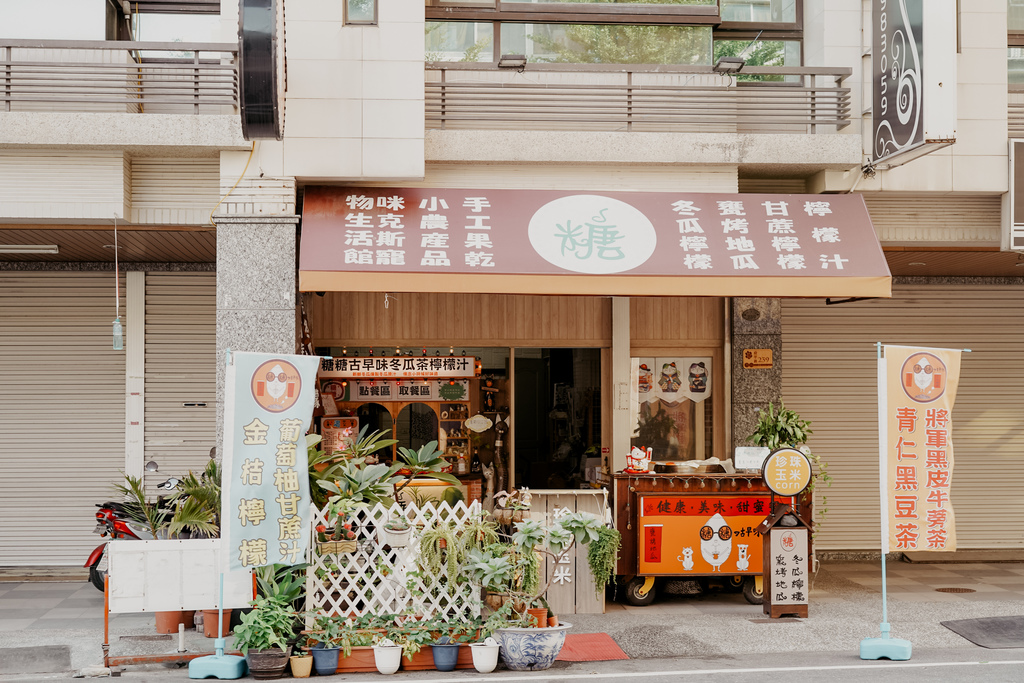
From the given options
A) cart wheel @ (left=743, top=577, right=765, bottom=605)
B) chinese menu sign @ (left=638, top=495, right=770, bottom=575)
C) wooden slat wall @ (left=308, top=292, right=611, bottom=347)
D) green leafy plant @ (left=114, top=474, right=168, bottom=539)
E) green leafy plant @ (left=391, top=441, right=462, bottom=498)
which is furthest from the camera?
wooden slat wall @ (left=308, top=292, right=611, bottom=347)

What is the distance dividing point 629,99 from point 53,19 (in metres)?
7.16

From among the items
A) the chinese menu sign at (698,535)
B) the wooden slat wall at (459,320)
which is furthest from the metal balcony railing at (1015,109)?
the chinese menu sign at (698,535)

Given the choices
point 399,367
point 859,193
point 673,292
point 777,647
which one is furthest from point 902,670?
point 399,367

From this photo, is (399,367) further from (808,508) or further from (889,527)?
(889,527)

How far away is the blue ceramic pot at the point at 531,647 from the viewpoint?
8031 mm

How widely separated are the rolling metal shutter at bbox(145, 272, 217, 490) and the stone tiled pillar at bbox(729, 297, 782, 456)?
25.1ft

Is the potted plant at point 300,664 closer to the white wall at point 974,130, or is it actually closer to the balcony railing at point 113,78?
the balcony railing at point 113,78

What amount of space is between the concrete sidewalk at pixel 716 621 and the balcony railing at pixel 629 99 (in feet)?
19.6

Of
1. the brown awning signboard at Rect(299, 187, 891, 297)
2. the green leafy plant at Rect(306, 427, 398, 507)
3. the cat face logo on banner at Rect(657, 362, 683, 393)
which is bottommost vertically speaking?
the green leafy plant at Rect(306, 427, 398, 507)

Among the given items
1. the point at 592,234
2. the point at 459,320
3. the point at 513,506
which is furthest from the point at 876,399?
the point at 513,506

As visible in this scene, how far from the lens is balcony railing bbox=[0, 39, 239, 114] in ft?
32.3

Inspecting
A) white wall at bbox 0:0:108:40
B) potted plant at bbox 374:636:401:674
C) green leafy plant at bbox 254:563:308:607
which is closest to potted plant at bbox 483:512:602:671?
potted plant at bbox 374:636:401:674

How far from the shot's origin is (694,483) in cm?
1079

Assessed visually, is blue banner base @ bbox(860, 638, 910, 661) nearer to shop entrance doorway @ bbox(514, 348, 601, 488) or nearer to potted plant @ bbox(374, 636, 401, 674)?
potted plant @ bbox(374, 636, 401, 674)
